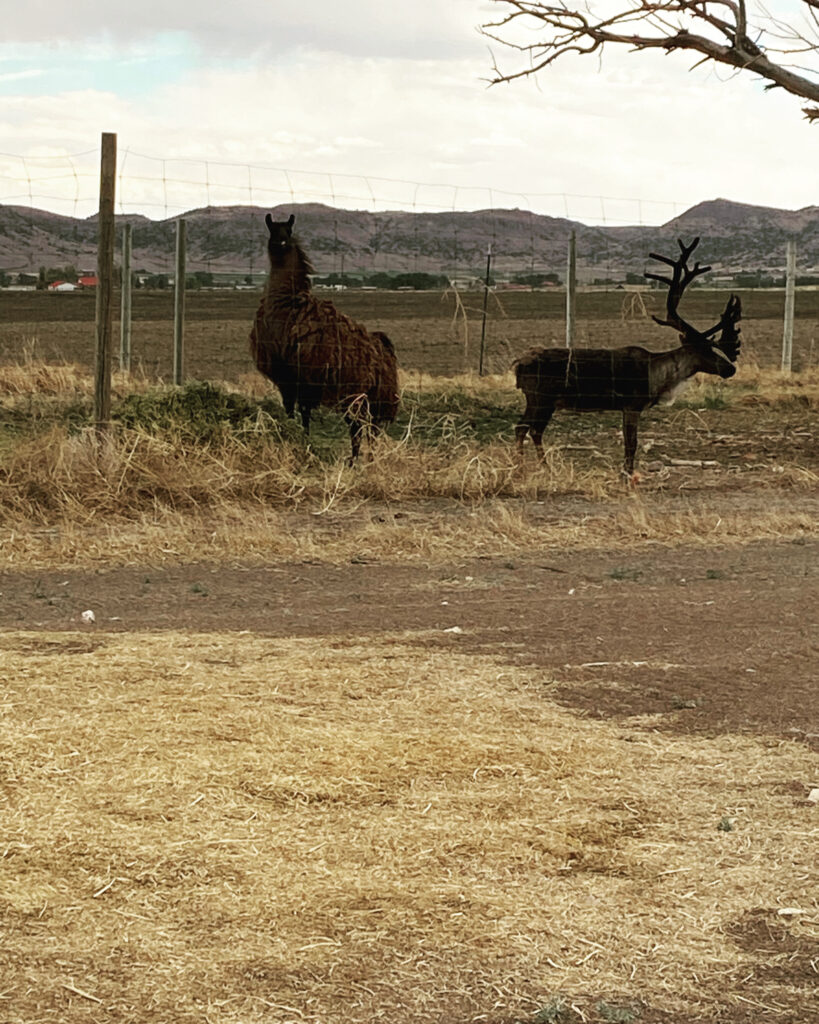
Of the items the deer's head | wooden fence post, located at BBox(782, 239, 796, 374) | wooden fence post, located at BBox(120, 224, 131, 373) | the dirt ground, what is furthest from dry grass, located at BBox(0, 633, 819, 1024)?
wooden fence post, located at BBox(782, 239, 796, 374)

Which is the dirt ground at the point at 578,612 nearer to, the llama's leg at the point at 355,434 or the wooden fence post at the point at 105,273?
the wooden fence post at the point at 105,273

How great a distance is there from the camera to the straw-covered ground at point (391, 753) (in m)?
3.71

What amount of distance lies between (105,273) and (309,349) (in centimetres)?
180

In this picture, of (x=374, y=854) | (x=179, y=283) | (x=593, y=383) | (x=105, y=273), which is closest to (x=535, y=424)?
(x=593, y=383)

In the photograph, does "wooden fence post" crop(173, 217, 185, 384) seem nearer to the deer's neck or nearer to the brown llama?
the brown llama

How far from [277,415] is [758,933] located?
30.7ft

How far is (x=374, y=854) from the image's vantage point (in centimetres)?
439

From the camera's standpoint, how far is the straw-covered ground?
12.2ft

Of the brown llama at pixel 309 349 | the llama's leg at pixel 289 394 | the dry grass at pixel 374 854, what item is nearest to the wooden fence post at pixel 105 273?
the brown llama at pixel 309 349

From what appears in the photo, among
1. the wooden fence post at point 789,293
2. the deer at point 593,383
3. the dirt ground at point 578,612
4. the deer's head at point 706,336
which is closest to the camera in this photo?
→ the dirt ground at point 578,612

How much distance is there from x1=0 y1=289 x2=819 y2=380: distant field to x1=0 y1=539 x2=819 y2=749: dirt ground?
533 centimetres

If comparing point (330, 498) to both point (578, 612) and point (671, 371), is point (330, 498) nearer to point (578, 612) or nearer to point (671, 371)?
point (671, 371)

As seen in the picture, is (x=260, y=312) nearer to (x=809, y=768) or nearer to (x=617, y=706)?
(x=617, y=706)

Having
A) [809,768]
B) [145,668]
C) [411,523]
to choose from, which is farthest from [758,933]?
[411,523]
